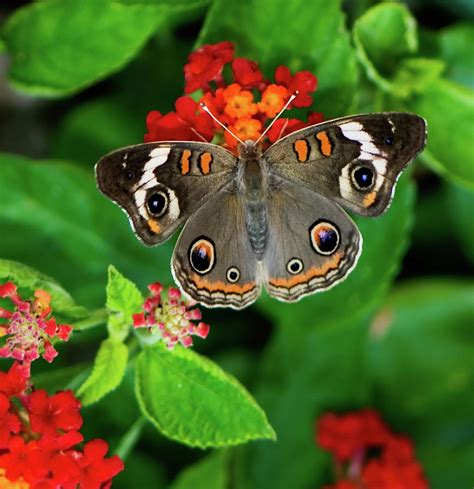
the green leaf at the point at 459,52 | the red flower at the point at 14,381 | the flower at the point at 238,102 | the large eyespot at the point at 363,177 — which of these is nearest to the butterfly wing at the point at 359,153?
the large eyespot at the point at 363,177

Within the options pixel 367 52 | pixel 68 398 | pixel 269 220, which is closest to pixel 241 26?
pixel 367 52

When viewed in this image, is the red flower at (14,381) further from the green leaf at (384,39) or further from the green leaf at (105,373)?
the green leaf at (384,39)

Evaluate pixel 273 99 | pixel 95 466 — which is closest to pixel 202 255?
pixel 273 99

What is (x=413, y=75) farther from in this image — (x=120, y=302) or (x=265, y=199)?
(x=120, y=302)

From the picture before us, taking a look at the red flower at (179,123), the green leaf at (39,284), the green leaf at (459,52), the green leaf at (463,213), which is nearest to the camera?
the green leaf at (39,284)

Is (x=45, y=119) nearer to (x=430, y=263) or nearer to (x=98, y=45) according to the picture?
(x=98, y=45)

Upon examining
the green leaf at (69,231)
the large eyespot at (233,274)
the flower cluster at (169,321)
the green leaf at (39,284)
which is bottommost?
the green leaf at (69,231)
